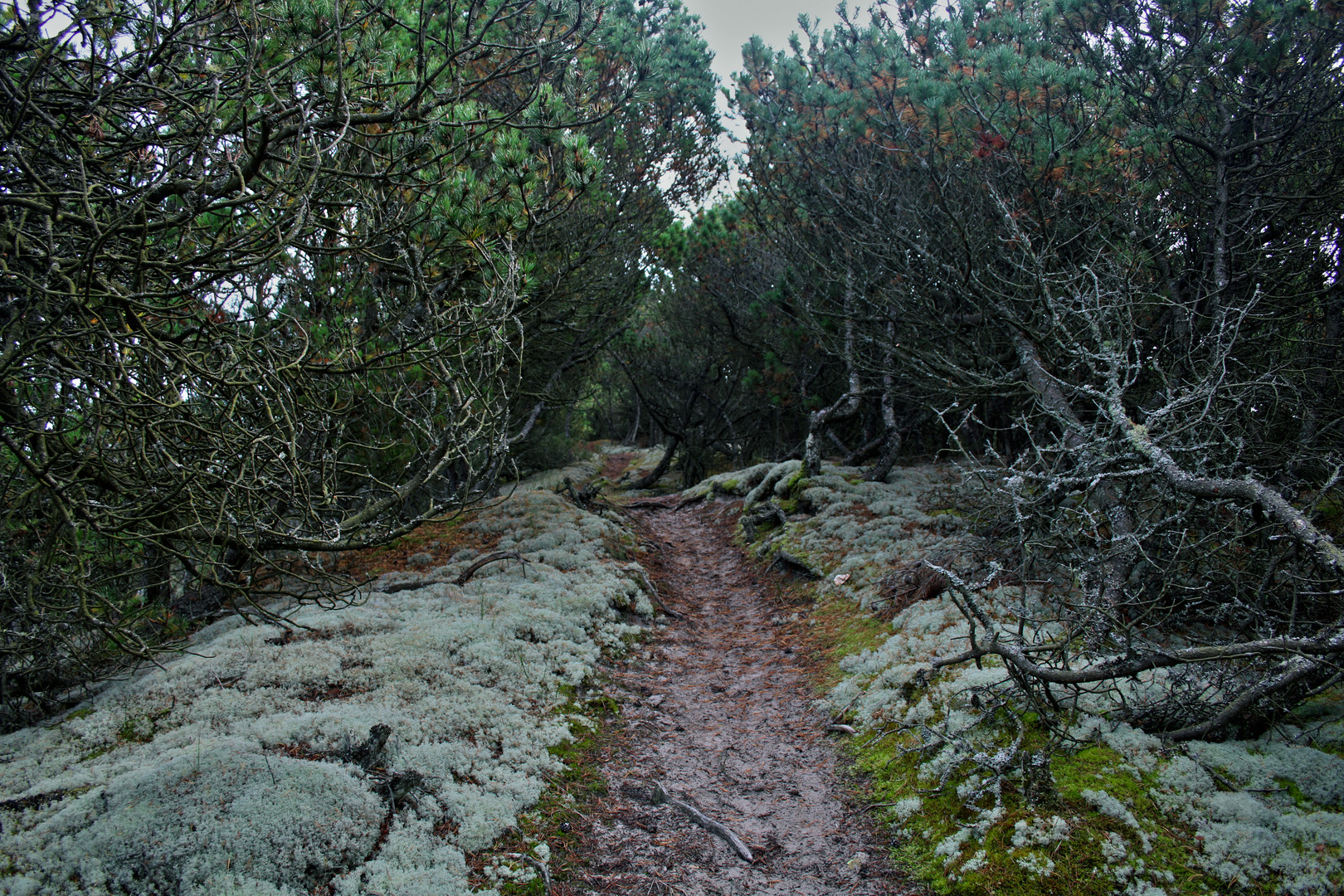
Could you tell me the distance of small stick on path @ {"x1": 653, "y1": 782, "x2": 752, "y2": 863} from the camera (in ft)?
15.4

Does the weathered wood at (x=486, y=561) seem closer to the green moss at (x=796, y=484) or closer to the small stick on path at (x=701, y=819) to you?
the small stick on path at (x=701, y=819)

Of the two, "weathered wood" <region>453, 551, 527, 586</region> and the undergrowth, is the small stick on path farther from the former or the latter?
"weathered wood" <region>453, 551, 527, 586</region>

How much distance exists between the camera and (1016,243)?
862cm

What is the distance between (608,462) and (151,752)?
2528cm

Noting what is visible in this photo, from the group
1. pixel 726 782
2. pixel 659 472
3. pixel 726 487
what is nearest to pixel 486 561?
pixel 726 782

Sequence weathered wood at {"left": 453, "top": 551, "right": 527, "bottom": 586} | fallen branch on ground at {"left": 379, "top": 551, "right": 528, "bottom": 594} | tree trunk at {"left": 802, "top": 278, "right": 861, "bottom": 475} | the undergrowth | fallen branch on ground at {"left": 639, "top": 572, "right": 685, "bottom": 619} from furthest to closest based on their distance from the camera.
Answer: tree trunk at {"left": 802, "top": 278, "right": 861, "bottom": 475}, fallen branch on ground at {"left": 639, "top": 572, "right": 685, "bottom": 619}, weathered wood at {"left": 453, "top": 551, "right": 527, "bottom": 586}, fallen branch on ground at {"left": 379, "top": 551, "right": 528, "bottom": 594}, the undergrowth

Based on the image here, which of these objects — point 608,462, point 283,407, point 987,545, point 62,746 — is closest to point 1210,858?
point 987,545

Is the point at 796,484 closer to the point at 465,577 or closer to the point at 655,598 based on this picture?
the point at 655,598

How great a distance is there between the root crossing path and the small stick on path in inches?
1.3

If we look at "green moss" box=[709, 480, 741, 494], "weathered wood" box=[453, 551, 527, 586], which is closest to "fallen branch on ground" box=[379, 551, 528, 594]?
"weathered wood" box=[453, 551, 527, 586]

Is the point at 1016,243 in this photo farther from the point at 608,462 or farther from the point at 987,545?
the point at 608,462

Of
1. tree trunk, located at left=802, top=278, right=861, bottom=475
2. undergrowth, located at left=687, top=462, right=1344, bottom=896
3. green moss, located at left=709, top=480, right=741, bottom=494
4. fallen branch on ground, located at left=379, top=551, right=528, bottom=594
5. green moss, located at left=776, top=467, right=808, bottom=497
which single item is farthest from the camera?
green moss, located at left=709, top=480, right=741, bottom=494

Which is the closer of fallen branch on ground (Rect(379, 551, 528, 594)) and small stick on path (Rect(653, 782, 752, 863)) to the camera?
small stick on path (Rect(653, 782, 752, 863))

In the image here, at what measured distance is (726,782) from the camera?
18.5ft
